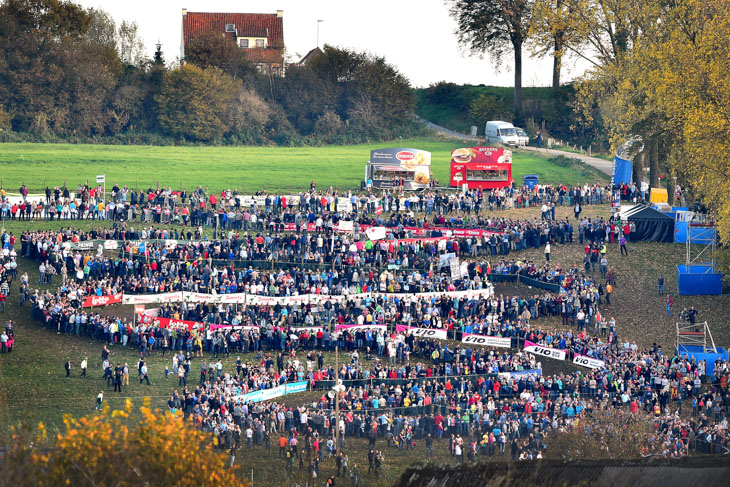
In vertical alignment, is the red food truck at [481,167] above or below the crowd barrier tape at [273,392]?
above

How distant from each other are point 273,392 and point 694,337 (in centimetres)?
2002

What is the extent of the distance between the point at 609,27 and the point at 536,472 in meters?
52.3

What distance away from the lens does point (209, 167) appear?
85188mm

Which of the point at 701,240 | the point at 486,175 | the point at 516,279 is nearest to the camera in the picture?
the point at 516,279

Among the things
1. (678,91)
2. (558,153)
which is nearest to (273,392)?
(678,91)

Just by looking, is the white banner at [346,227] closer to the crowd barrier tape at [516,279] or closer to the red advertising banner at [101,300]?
the crowd barrier tape at [516,279]

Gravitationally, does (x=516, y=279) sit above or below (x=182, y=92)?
below

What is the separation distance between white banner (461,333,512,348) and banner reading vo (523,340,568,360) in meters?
1.02

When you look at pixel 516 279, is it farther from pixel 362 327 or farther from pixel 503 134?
pixel 503 134

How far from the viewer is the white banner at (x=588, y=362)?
44825mm

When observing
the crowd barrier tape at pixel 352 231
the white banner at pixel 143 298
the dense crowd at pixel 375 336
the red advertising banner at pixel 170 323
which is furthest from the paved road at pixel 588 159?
the red advertising banner at pixel 170 323

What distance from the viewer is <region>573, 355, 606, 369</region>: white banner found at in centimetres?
4483

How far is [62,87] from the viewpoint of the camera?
92688mm

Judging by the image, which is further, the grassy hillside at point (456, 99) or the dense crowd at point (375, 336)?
the grassy hillside at point (456, 99)
